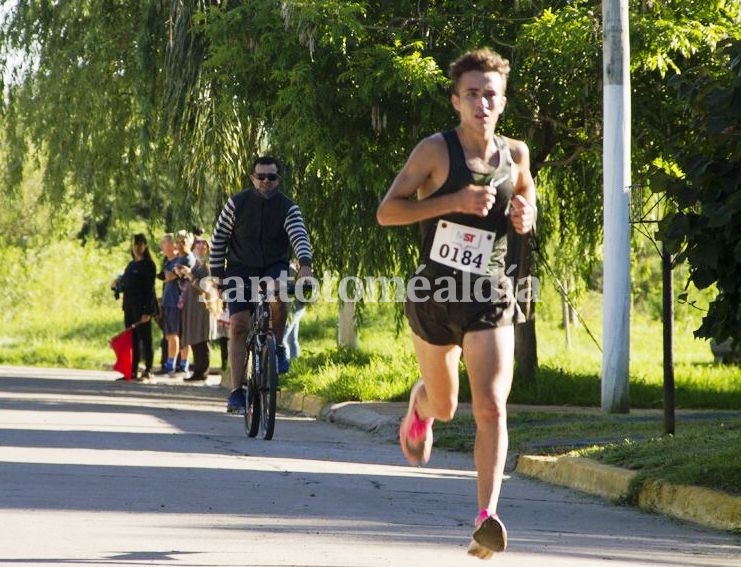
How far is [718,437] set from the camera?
10.7 metres

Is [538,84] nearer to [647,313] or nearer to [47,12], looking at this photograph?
[47,12]

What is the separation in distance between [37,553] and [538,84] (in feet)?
34.9

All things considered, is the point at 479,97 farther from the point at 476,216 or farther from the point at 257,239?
the point at 257,239

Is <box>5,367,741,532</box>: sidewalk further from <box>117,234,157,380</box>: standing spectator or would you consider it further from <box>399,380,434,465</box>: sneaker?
<box>117,234,157,380</box>: standing spectator

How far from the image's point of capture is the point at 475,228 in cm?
675

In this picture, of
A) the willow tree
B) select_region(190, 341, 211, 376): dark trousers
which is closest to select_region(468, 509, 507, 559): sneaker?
the willow tree

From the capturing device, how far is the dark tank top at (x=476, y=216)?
22.2 ft

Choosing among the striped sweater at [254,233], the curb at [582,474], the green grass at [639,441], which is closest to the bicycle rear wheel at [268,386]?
the striped sweater at [254,233]

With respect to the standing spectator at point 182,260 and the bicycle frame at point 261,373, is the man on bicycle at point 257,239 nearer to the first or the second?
the bicycle frame at point 261,373

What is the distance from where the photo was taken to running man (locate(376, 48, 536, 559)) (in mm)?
6645

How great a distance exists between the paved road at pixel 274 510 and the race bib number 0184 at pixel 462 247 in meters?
1.19

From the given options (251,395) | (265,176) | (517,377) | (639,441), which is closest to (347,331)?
(517,377)

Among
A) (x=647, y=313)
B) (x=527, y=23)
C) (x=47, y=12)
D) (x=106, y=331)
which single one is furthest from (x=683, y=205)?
(x=647, y=313)

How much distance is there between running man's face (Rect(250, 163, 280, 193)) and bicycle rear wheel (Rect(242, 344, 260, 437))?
1.19 metres
